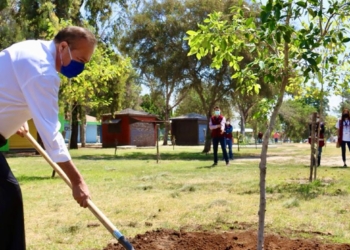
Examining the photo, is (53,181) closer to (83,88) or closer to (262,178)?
(83,88)

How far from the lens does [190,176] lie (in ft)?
38.4

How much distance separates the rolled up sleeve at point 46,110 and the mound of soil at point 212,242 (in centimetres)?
213

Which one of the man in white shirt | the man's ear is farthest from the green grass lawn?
the man's ear

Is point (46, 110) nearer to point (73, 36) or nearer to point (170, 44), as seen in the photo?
point (73, 36)

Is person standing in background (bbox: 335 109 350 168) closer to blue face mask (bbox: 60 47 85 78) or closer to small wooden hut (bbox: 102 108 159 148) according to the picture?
blue face mask (bbox: 60 47 85 78)

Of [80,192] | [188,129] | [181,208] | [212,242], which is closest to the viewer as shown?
[80,192]

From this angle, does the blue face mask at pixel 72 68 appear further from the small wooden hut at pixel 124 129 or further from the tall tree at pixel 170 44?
the small wooden hut at pixel 124 129

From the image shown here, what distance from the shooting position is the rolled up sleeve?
279 cm

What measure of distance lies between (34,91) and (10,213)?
103 cm

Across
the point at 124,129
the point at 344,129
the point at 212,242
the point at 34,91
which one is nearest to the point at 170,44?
the point at 344,129

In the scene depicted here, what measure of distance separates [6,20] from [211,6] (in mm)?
12418

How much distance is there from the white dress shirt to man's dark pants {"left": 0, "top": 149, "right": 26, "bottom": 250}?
36cm

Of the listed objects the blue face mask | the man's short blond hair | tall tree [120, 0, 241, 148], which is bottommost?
Result: the blue face mask

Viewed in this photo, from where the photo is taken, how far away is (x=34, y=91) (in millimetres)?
2834
